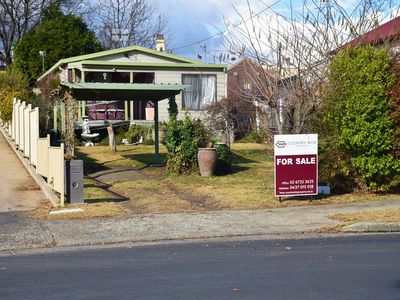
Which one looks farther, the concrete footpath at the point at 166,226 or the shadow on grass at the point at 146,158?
the shadow on grass at the point at 146,158

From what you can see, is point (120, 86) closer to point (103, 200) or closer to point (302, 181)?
point (103, 200)

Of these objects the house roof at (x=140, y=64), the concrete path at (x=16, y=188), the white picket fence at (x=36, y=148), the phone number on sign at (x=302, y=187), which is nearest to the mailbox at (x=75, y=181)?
the white picket fence at (x=36, y=148)

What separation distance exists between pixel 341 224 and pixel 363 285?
4.72 m

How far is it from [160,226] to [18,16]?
146ft

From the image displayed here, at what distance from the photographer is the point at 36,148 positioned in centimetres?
1848

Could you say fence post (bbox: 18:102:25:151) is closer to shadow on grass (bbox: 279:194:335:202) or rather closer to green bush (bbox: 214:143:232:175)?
green bush (bbox: 214:143:232:175)

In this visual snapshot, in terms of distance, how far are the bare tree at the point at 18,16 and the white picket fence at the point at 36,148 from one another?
2704 cm

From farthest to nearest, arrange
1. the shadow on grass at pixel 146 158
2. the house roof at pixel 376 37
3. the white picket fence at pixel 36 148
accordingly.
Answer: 1. the shadow on grass at pixel 146 158
2. the house roof at pixel 376 37
3. the white picket fence at pixel 36 148

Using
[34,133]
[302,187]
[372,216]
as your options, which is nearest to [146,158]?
[34,133]

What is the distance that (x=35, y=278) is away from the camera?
26.6 ft

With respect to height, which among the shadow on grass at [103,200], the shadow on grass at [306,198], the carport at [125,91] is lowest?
the shadow on grass at [103,200]

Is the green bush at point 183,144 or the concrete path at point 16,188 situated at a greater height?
the green bush at point 183,144

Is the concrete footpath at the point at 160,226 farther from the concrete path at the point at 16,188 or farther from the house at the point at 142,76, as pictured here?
the house at the point at 142,76

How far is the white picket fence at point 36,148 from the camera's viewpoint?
1451 cm
